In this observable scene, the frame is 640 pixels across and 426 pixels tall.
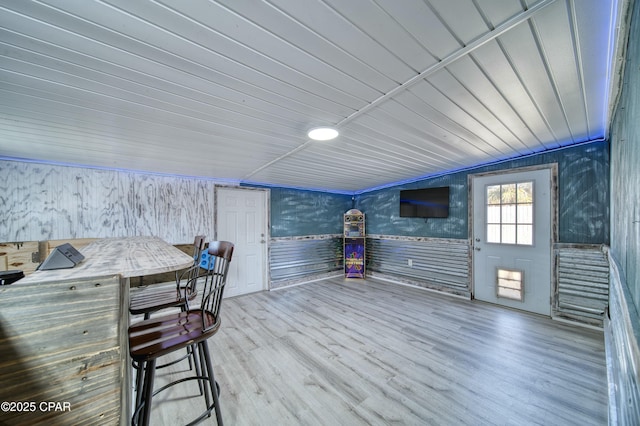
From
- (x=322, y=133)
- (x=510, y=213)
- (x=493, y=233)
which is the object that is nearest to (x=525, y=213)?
(x=510, y=213)

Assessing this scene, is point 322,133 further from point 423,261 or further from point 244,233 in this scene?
point 423,261

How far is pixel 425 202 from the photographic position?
4.73 m

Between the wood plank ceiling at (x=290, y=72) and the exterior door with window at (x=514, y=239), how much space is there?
1217 mm

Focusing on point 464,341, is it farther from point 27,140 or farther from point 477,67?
point 27,140

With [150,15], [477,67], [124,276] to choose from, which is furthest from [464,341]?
[150,15]

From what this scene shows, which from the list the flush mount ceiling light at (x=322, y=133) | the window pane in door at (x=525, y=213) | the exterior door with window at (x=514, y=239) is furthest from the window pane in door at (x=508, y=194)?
the flush mount ceiling light at (x=322, y=133)

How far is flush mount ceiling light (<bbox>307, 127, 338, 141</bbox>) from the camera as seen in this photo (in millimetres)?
2227

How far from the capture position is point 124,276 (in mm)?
877

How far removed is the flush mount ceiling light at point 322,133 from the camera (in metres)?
2.23

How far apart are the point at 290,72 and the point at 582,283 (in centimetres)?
440

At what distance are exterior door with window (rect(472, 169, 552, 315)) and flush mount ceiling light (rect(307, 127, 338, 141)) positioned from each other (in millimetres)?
3153

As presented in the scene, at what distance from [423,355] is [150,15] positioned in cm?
332

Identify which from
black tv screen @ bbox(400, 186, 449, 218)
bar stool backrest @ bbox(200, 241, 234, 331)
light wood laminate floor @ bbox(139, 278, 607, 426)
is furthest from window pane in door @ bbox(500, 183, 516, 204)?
bar stool backrest @ bbox(200, 241, 234, 331)

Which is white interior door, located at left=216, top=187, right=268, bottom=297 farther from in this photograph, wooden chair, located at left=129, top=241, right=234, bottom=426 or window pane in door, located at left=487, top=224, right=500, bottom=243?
window pane in door, located at left=487, top=224, right=500, bottom=243
